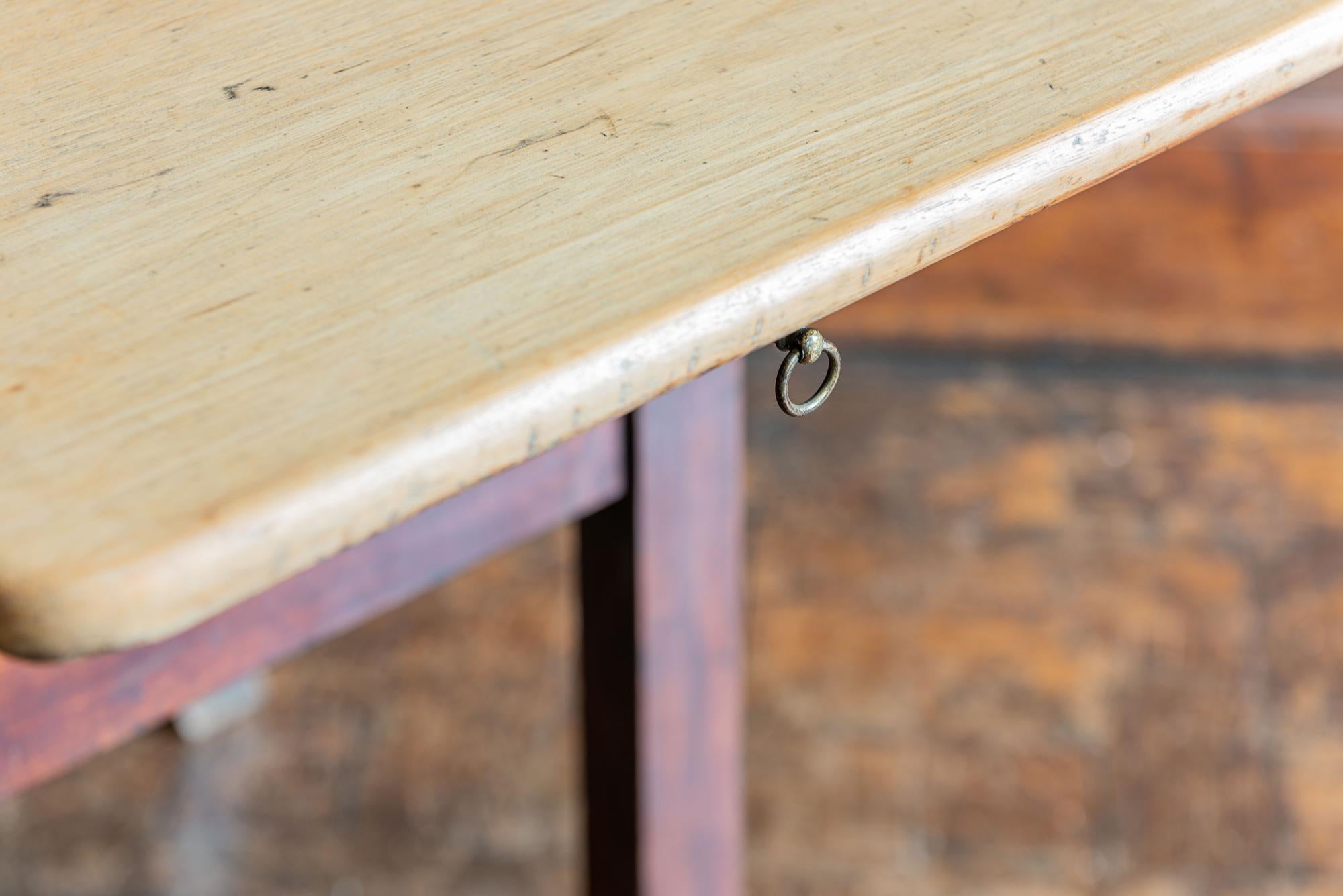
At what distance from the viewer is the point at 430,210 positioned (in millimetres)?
261

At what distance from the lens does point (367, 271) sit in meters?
0.25

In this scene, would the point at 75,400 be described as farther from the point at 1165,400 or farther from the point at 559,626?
the point at 1165,400

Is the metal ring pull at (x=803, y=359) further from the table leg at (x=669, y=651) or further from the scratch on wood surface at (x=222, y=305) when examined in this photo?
the table leg at (x=669, y=651)

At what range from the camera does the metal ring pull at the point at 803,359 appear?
29 centimetres

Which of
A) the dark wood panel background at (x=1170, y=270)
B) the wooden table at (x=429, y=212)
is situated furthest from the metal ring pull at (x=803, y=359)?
the dark wood panel background at (x=1170, y=270)

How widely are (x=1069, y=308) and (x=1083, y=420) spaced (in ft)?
0.63

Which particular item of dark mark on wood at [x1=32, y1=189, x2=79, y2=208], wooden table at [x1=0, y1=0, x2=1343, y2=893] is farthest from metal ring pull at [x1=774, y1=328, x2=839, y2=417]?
dark mark on wood at [x1=32, y1=189, x2=79, y2=208]

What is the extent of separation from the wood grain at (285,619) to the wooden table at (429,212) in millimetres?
202

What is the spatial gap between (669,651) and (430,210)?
1.34 ft

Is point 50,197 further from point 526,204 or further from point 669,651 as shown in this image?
point 669,651

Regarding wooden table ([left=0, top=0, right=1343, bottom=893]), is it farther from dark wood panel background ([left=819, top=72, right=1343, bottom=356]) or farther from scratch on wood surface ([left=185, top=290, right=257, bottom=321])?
dark wood panel background ([left=819, top=72, right=1343, bottom=356])

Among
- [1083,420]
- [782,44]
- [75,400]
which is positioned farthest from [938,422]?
[75,400]

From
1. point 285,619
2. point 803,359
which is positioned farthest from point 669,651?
point 803,359

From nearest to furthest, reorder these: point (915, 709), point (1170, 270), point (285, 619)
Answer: point (285, 619) → point (915, 709) → point (1170, 270)
